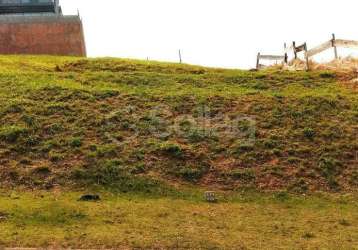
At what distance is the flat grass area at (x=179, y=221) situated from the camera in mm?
11719

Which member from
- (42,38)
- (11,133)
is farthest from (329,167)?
(42,38)

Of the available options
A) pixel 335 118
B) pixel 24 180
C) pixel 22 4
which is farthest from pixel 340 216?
pixel 22 4

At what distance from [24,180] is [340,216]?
7483 millimetres

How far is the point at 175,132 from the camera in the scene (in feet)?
61.6

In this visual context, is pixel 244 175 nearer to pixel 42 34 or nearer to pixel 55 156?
pixel 55 156

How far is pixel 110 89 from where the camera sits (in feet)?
72.7

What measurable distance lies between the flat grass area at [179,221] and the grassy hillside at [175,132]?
94 cm

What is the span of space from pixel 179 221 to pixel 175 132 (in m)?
5.79

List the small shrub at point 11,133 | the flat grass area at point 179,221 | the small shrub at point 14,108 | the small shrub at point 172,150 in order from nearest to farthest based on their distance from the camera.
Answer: the flat grass area at point 179,221 → the small shrub at point 172,150 → the small shrub at point 11,133 → the small shrub at point 14,108

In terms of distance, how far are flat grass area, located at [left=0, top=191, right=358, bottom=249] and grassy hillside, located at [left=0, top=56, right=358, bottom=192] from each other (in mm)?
942

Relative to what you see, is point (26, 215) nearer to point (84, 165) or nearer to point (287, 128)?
point (84, 165)

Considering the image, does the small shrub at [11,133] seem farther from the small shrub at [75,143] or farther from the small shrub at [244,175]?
the small shrub at [244,175]

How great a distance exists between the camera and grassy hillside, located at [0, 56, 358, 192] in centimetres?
1631

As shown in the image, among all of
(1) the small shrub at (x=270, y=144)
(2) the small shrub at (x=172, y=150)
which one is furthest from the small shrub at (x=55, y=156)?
(1) the small shrub at (x=270, y=144)
